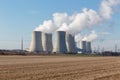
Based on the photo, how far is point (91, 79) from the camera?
18234 millimetres

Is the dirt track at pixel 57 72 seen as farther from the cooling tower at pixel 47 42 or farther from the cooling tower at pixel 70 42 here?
the cooling tower at pixel 70 42

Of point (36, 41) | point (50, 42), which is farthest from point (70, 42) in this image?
point (36, 41)

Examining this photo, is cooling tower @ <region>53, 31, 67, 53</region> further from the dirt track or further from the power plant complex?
the dirt track

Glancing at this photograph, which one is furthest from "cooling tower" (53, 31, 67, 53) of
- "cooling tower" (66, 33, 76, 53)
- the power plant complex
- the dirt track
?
the dirt track

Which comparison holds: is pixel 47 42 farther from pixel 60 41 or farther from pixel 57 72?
pixel 57 72

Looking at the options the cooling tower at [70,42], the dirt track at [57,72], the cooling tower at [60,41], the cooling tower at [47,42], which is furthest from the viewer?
the cooling tower at [70,42]

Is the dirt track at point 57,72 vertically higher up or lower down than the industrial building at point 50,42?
lower down

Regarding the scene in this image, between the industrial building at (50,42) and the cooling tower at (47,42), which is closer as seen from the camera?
the industrial building at (50,42)

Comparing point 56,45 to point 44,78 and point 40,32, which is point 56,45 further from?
point 44,78

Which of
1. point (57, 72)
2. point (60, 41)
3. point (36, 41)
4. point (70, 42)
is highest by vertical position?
point (70, 42)

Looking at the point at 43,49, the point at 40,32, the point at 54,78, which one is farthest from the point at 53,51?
the point at 54,78

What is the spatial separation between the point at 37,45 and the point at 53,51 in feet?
55.4

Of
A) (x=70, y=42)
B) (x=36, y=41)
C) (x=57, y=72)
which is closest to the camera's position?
(x=57, y=72)

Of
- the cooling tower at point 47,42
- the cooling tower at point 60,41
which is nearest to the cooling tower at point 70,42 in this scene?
the cooling tower at point 47,42
